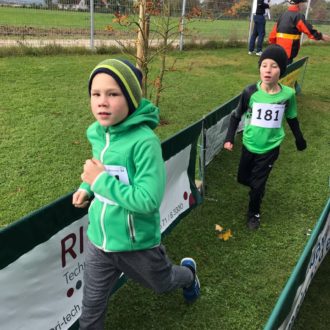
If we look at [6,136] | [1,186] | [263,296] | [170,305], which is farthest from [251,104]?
[6,136]

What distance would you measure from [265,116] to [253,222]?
44.3 inches

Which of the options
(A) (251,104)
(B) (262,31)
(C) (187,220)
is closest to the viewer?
(A) (251,104)

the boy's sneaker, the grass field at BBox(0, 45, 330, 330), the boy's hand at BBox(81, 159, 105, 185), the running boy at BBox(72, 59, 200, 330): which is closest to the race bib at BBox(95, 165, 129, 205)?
the running boy at BBox(72, 59, 200, 330)

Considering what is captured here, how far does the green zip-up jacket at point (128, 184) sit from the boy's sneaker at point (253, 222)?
207 cm

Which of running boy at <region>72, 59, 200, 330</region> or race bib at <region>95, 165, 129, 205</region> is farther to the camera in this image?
race bib at <region>95, 165, 129, 205</region>

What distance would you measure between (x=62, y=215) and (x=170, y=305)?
4.12 ft

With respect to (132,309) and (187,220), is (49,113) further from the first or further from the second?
(132,309)

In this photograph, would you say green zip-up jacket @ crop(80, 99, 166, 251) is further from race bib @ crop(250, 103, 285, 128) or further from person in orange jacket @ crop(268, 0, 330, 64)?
person in orange jacket @ crop(268, 0, 330, 64)

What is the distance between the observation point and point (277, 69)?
3600mm

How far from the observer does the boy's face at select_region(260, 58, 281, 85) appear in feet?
11.7

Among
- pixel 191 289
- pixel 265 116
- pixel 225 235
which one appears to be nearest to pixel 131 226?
pixel 191 289

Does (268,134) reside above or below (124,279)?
above

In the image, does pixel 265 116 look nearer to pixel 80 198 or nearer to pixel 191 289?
pixel 191 289

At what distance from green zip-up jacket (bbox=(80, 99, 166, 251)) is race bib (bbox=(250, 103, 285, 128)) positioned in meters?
1.90
